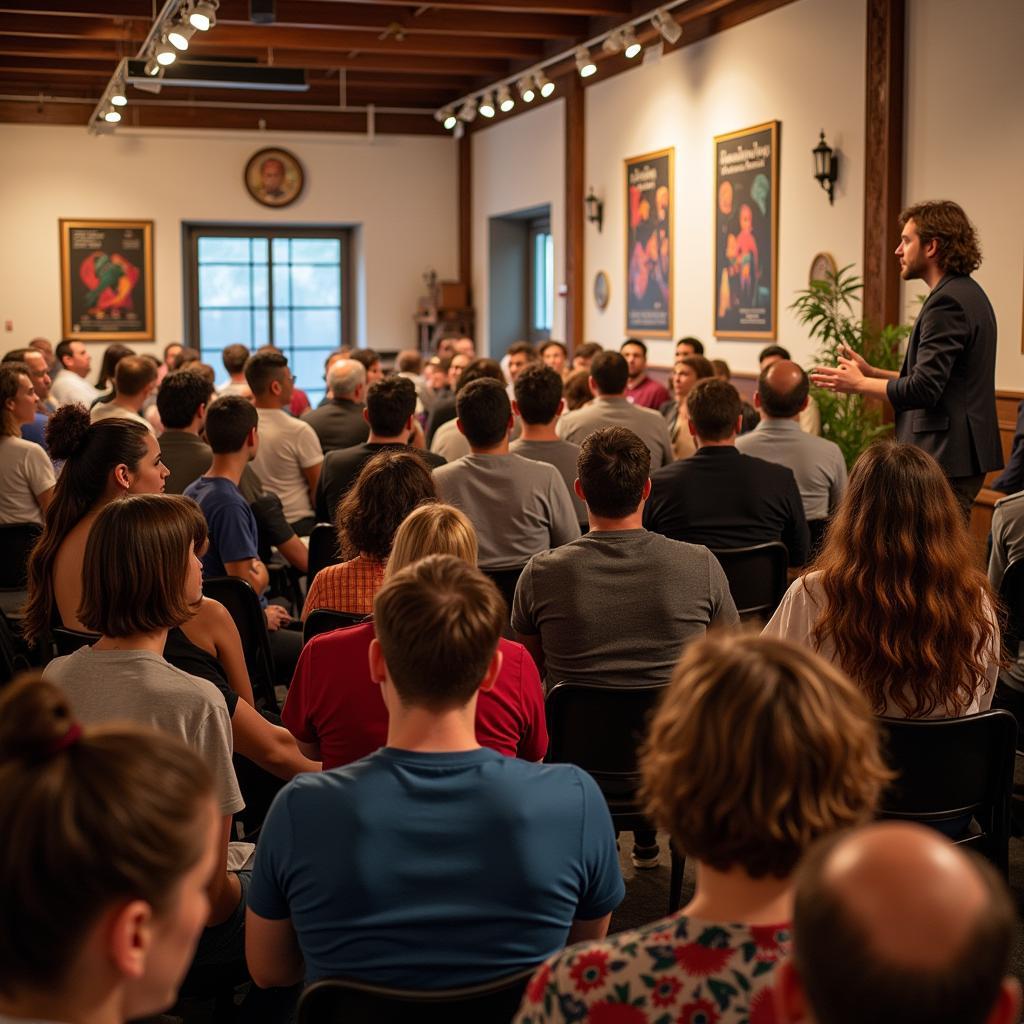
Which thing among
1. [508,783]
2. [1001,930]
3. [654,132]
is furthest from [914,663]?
[654,132]

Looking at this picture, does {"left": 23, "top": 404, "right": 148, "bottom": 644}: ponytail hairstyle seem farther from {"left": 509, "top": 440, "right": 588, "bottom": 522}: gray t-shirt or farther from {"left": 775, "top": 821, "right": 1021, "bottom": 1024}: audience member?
{"left": 775, "top": 821, "right": 1021, "bottom": 1024}: audience member

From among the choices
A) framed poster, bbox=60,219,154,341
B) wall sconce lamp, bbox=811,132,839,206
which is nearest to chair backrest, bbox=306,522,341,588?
wall sconce lamp, bbox=811,132,839,206

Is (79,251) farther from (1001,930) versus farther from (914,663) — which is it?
(1001,930)

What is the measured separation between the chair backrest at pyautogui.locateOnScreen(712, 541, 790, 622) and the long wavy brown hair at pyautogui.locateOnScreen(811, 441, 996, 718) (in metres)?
1.39

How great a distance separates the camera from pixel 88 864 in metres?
1.05

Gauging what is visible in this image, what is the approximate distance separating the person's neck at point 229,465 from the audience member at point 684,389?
2926 mm

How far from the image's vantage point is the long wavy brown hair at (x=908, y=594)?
2580mm

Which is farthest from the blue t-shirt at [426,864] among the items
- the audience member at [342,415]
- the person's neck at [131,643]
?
the audience member at [342,415]

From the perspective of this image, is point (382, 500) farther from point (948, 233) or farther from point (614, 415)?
point (614, 415)

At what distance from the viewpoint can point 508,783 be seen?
1.69 metres

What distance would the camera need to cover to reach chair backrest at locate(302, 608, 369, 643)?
3.19 m

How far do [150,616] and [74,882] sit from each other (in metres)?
1.36

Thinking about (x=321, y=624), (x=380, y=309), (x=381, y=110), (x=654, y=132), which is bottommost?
(x=321, y=624)

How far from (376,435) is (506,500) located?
0.97m
